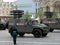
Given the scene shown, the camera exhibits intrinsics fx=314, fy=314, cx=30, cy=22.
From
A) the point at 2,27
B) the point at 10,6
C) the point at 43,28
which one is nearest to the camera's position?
the point at 43,28

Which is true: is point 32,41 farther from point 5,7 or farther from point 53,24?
point 5,7

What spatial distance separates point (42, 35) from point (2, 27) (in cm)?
1977

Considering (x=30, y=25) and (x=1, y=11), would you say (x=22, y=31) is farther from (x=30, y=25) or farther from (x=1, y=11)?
(x=1, y=11)

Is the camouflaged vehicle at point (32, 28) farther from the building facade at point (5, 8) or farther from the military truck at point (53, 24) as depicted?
the building facade at point (5, 8)

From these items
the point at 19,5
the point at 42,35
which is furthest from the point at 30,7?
the point at 42,35

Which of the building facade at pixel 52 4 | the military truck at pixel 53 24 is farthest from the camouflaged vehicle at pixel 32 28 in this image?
the building facade at pixel 52 4

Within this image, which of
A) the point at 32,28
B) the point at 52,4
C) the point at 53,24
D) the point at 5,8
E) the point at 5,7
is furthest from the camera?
the point at 5,7

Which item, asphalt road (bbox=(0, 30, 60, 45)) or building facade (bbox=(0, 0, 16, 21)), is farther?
building facade (bbox=(0, 0, 16, 21))

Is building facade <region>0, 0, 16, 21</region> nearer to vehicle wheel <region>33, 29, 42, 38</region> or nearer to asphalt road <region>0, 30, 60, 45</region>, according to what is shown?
vehicle wheel <region>33, 29, 42, 38</region>

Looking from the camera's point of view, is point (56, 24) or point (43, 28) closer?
point (43, 28)

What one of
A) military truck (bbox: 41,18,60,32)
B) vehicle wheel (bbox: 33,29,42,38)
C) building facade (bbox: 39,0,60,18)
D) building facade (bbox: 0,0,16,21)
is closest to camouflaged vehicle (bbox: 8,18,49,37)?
vehicle wheel (bbox: 33,29,42,38)

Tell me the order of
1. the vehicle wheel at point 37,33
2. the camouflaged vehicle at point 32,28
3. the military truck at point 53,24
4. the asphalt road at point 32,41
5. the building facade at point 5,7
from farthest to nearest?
the building facade at point 5,7 < the military truck at point 53,24 < the camouflaged vehicle at point 32,28 < the vehicle wheel at point 37,33 < the asphalt road at point 32,41

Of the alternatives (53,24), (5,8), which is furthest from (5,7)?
(53,24)

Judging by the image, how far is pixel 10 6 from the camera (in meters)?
97.1
